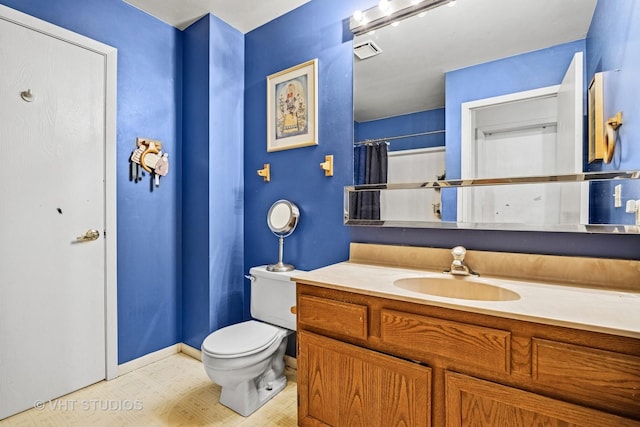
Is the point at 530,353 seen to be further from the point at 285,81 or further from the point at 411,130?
the point at 285,81

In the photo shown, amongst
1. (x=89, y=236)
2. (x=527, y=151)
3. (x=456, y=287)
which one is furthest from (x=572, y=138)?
(x=89, y=236)

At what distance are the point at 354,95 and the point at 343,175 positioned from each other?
0.47 metres

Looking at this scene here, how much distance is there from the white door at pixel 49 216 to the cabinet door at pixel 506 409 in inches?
78.4

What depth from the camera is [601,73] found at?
1158mm

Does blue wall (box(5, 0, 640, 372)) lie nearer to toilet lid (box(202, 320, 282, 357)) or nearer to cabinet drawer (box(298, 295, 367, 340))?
toilet lid (box(202, 320, 282, 357))

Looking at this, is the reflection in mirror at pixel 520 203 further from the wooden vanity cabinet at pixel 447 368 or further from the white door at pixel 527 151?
the wooden vanity cabinet at pixel 447 368

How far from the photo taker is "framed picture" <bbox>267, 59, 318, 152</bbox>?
1.94 meters

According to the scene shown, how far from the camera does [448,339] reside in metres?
0.98

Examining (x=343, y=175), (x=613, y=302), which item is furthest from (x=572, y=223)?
(x=343, y=175)

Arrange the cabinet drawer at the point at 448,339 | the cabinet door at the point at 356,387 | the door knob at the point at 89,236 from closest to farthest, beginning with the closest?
the cabinet drawer at the point at 448,339, the cabinet door at the point at 356,387, the door knob at the point at 89,236

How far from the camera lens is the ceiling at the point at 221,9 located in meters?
1.98

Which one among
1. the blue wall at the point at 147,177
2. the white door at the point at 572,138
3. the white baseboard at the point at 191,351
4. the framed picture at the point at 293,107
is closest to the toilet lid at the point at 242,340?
the white baseboard at the point at 191,351

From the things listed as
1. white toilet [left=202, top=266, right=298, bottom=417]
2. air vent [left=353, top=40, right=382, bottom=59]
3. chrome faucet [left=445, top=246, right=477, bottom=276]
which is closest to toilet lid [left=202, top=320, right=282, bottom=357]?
white toilet [left=202, top=266, right=298, bottom=417]

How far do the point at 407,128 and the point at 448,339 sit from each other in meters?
1.06
